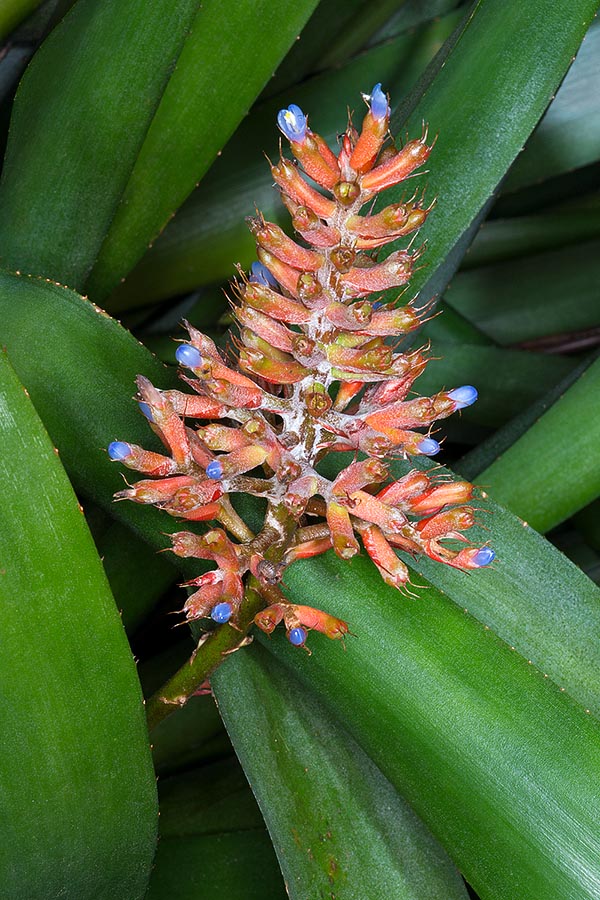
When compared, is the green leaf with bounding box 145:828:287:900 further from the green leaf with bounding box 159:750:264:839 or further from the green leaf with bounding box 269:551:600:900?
the green leaf with bounding box 269:551:600:900

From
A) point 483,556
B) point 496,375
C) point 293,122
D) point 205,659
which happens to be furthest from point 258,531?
point 496,375

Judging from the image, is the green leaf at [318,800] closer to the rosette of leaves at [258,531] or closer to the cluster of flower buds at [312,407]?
the rosette of leaves at [258,531]

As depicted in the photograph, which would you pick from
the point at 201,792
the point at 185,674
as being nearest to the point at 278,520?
the point at 185,674

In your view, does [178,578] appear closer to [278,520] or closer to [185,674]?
[185,674]

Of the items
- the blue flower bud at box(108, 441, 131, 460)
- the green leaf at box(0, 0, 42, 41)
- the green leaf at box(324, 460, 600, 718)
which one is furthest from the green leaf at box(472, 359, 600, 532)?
the green leaf at box(0, 0, 42, 41)

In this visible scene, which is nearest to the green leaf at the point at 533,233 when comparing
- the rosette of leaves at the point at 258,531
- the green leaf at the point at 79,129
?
the rosette of leaves at the point at 258,531
